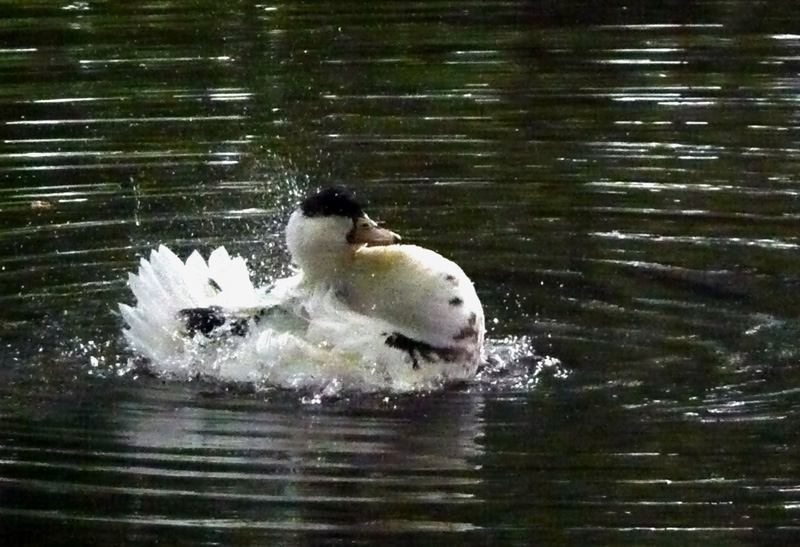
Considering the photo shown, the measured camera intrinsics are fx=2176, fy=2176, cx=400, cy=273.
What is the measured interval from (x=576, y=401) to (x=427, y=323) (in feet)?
2.87

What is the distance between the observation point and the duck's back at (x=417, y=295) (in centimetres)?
945

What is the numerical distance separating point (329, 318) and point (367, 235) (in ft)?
1.39

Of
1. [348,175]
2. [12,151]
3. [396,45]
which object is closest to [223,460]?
[348,175]

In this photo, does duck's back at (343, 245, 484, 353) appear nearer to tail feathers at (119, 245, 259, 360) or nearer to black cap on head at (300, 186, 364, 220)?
black cap on head at (300, 186, 364, 220)

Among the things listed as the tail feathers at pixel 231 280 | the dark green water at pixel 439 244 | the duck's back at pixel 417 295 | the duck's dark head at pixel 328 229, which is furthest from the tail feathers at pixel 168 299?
the duck's back at pixel 417 295

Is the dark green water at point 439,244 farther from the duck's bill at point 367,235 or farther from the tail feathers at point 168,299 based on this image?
the duck's bill at point 367,235

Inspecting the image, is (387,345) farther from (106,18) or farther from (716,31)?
(106,18)

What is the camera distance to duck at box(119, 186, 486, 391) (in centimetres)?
930

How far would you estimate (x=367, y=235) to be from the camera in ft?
31.4

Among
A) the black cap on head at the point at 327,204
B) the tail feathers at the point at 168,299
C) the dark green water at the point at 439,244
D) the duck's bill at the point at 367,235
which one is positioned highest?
the black cap on head at the point at 327,204

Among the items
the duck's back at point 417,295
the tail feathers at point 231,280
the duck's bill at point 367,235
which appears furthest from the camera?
the tail feathers at point 231,280

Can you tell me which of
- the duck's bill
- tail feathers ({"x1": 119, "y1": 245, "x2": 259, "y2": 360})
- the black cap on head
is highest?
the black cap on head

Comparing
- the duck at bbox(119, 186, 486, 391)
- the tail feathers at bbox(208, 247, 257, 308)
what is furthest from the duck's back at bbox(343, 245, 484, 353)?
the tail feathers at bbox(208, 247, 257, 308)

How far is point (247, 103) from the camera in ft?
47.8
